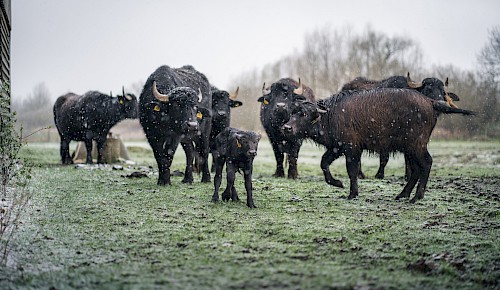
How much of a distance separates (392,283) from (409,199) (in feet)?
16.6

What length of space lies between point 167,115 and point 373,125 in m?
3.91

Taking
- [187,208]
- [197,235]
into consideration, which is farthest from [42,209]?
[197,235]

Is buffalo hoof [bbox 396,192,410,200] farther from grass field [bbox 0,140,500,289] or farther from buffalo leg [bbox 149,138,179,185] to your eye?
buffalo leg [bbox 149,138,179,185]

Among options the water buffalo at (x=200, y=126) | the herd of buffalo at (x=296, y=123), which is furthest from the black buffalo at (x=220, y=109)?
the water buffalo at (x=200, y=126)

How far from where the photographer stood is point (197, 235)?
606 centimetres

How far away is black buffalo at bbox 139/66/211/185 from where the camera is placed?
9984mm

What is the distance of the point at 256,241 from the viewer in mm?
5801

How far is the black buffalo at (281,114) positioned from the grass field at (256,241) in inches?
102

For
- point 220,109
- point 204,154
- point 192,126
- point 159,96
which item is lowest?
point 204,154

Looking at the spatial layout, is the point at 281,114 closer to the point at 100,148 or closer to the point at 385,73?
the point at 100,148

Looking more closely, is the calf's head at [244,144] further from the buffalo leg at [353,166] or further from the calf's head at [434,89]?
the calf's head at [434,89]

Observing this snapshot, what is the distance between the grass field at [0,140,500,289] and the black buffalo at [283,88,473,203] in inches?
24.5

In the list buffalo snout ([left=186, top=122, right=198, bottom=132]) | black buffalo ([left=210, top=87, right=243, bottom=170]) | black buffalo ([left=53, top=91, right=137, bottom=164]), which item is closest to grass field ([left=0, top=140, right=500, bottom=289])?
buffalo snout ([left=186, top=122, right=198, bottom=132])

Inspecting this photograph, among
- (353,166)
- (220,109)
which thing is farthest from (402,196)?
(220,109)
